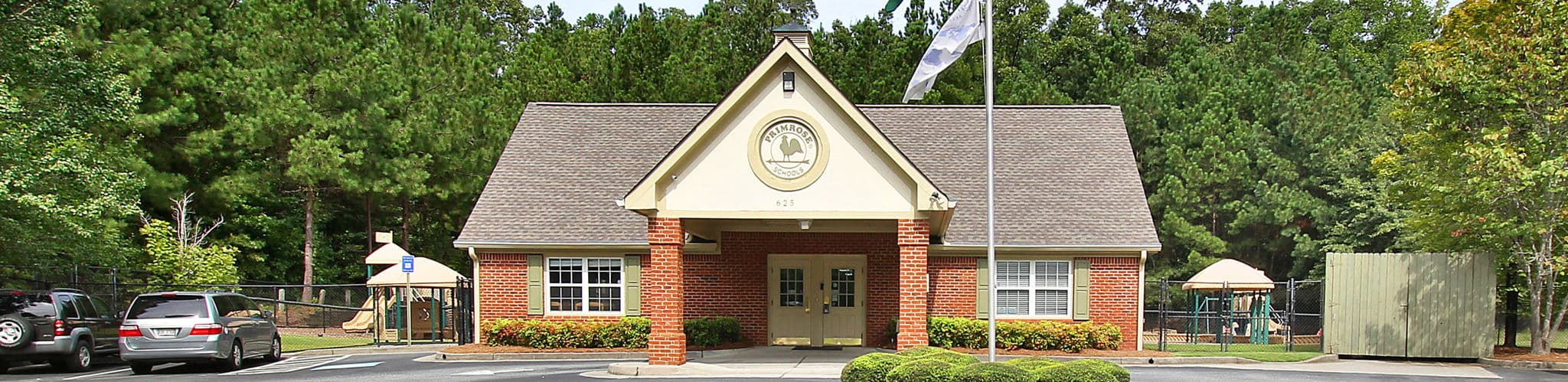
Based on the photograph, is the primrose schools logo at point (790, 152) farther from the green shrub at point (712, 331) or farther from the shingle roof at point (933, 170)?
the shingle roof at point (933, 170)

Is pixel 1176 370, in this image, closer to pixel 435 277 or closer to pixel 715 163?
pixel 715 163

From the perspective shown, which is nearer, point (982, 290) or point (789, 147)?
point (789, 147)

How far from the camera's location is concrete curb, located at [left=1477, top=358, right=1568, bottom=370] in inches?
843

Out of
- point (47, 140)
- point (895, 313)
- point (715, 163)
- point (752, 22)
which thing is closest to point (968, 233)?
point (895, 313)

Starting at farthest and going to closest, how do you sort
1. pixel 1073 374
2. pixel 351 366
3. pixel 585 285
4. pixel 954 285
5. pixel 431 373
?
1. pixel 585 285
2. pixel 954 285
3. pixel 351 366
4. pixel 431 373
5. pixel 1073 374

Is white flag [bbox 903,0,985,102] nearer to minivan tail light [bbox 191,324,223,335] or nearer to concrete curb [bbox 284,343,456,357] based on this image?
minivan tail light [bbox 191,324,223,335]

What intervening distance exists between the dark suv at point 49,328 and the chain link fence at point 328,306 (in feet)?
10.0

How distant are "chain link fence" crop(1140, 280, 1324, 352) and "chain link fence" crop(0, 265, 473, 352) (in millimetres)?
15309

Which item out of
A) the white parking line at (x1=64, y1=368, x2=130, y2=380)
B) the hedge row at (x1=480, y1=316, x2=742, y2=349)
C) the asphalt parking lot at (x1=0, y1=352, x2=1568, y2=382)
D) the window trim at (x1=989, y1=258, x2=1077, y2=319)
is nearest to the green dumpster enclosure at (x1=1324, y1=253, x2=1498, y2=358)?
the asphalt parking lot at (x1=0, y1=352, x2=1568, y2=382)

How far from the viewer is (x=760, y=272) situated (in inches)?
984

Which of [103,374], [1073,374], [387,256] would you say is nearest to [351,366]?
[103,374]

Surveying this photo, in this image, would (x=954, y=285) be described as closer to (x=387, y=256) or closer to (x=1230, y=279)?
(x=1230, y=279)

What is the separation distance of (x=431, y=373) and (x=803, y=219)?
617 cm

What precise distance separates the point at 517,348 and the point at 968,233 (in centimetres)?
876
